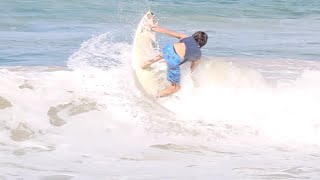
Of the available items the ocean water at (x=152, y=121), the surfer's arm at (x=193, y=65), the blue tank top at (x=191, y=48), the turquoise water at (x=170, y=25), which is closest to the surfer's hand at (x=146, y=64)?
the ocean water at (x=152, y=121)

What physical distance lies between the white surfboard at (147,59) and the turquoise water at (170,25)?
4394 millimetres

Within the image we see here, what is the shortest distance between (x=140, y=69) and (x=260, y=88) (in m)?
1.63

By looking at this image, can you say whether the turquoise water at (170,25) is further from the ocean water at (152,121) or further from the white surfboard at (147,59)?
the white surfboard at (147,59)

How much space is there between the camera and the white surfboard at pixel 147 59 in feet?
30.7

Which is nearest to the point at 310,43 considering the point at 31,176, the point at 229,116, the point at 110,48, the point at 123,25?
the point at 123,25

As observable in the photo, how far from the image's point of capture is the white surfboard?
30.7ft

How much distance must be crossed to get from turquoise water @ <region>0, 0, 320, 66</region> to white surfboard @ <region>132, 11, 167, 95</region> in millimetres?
4394

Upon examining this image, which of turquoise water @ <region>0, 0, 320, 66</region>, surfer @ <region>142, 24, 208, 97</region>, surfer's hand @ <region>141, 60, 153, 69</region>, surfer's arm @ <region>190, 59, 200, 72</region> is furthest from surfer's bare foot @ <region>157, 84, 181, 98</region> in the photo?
turquoise water @ <region>0, 0, 320, 66</region>

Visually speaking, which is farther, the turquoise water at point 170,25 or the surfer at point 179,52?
the turquoise water at point 170,25

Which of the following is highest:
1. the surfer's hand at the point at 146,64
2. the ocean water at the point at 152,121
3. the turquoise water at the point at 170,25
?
the turquoise water at the point at 170,25

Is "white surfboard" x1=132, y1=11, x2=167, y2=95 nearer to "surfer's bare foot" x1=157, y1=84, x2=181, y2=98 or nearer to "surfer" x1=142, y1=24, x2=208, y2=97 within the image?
"surfer's bare foot" x1=157, y1=84, x2=181, y2=98

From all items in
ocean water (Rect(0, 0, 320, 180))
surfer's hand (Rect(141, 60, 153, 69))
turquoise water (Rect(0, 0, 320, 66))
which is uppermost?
turquoise water (Rect(0, 0, 320, 66))

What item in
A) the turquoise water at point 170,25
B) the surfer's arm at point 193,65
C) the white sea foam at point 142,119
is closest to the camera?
the white sea foam at point 142,119

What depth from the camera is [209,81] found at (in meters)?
9.73
